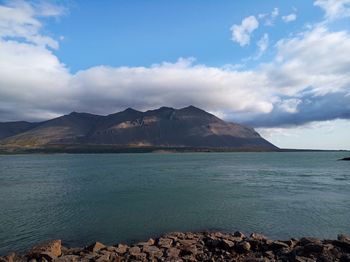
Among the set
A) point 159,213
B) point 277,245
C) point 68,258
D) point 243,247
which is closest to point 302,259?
point 277,245

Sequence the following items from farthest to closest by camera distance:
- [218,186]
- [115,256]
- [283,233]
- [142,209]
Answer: [218,186] < [142,209] < [283,233] < [115,256]

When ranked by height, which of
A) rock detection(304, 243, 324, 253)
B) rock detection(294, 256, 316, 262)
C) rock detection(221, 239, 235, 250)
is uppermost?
rock detection(304, 243, 324, 253)

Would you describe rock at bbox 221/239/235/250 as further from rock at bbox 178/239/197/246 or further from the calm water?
the calm water

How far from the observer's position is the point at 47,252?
88.3 ft

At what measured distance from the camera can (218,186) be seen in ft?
251

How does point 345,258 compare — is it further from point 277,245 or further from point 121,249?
point 121,249

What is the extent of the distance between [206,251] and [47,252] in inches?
489

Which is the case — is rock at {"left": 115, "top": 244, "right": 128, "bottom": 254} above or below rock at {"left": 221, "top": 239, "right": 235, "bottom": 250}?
below

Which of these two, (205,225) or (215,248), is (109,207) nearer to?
(205,225)

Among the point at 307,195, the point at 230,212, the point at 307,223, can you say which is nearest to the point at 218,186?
the point at 307,195

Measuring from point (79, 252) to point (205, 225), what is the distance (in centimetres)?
1632

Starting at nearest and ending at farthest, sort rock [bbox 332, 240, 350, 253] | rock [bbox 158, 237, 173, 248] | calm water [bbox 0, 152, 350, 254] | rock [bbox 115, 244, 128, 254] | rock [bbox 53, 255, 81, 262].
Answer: rock [bbox 332, 240, 350, 253], rock [bbox 53, 255, 81, 262], rock [bbox 115, 244, 128, 254], rock [bbox 158, 237, 173, 248], calm water [bbox 0, 152, 350, 254]

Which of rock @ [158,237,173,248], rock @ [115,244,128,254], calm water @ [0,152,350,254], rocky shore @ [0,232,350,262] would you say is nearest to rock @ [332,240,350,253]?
rocky shore @ [0,232,350,262]

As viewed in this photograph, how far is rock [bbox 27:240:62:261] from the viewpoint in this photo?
2648 cm
